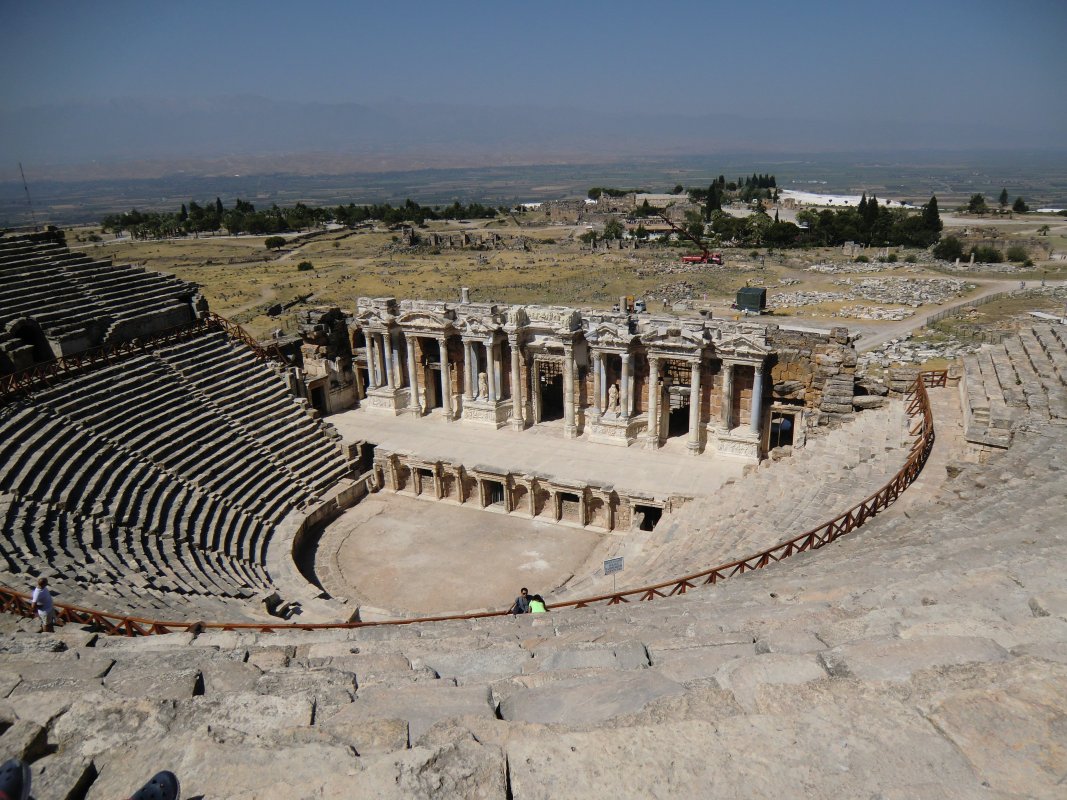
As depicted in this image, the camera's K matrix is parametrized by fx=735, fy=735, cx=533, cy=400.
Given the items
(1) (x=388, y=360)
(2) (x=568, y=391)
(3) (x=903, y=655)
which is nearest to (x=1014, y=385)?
(2) (x=568, y=391)

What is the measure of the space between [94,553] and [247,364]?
1227 centimetres

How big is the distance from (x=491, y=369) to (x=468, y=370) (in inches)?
47.4

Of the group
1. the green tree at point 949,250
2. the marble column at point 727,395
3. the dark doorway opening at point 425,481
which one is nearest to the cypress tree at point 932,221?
the green tree at point 949,250

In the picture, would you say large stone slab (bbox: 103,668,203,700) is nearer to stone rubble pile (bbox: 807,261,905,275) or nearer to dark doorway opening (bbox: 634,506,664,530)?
dark doorway opening (bbox: 634,506,664,530)

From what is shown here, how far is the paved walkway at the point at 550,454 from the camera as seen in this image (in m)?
24.6

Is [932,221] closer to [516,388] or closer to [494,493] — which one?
[516,388]

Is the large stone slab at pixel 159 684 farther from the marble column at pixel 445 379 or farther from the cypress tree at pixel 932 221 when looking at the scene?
the cypress tree at pixel 932 221

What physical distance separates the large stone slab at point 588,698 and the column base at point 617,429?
21.1 metres

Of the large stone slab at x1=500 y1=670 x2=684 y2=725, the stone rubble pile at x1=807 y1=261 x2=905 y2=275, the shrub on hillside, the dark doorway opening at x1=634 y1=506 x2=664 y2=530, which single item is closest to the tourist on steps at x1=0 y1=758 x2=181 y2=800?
the large stone slab at x1=500 y1=670 x2=684 y2=725

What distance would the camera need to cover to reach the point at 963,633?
707 centimetres

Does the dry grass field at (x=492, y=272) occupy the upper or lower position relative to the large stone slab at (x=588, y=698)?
lower

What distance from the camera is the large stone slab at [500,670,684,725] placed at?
20.0ft

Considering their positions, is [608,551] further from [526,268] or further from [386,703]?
[526,268]

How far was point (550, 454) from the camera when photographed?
27297 millimetres
